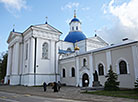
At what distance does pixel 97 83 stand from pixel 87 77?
4.46 meters

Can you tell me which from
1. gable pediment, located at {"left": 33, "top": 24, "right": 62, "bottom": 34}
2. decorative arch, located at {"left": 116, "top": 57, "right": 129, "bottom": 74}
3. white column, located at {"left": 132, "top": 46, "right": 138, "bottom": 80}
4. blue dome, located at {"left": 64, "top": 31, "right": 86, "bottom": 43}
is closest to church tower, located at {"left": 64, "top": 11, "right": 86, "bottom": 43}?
blue dome, located at {"left": 64, "top": 31, "right": 86, "bottom": 43}

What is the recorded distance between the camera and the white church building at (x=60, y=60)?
1945 centimetres

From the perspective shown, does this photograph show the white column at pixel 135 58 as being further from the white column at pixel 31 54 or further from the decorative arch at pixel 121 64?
the white column at pixel 31 54

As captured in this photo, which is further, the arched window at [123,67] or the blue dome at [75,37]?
the blue dome at [75,37]

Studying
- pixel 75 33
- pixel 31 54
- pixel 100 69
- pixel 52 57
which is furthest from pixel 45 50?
pixel 75 33

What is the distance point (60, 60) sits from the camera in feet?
105

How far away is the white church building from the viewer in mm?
19453

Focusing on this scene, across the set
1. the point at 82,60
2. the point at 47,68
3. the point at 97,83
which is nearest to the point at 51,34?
the point at 47,68

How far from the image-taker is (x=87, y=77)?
2483 centimetres

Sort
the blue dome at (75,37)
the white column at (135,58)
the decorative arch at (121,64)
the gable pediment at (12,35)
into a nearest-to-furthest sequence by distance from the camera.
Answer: the white column at (135,58) < the decorative arch at (121,64) < the gable pediment at (12,35) < the blue dome at (75,37)

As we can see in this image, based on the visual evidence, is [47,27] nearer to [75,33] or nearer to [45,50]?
[45,50]

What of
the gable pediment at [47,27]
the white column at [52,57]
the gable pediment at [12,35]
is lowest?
the white column at [52,57]

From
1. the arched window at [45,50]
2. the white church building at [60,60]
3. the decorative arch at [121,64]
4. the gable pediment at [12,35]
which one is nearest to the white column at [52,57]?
the white church building at [60,60]

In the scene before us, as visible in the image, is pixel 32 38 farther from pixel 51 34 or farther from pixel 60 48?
pixel 60 48
